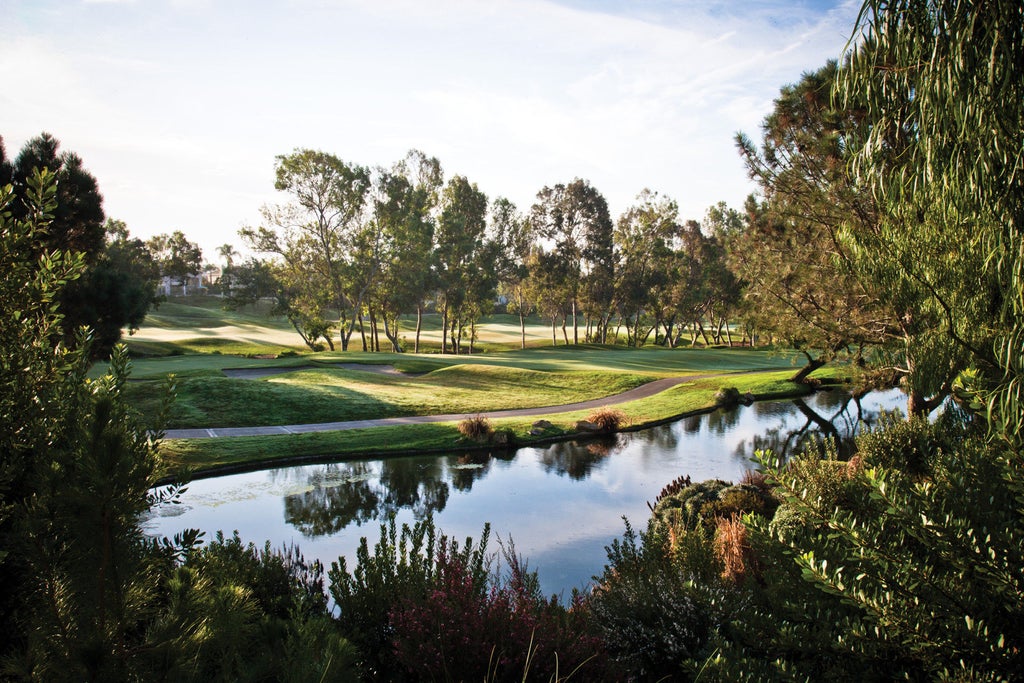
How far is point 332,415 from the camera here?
832 inches

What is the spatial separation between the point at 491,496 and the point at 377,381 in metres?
16.4

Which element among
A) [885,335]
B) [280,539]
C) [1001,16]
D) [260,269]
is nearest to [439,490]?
[280,539]

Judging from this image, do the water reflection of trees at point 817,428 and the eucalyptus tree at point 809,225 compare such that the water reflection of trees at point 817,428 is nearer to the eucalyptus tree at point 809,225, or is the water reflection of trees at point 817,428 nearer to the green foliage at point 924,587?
the eucalyptus tree at point 809,225

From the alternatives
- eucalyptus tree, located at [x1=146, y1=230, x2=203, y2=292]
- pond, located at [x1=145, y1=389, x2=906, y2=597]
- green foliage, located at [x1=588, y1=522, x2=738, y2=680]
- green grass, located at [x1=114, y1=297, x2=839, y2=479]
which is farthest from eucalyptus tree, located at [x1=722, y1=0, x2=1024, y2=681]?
eucalyptus tree, located at [x1=146, y1=230, x2=203, y2=292]

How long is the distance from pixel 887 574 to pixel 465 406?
69.6ft

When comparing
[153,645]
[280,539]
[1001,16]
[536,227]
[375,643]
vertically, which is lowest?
[280,539]

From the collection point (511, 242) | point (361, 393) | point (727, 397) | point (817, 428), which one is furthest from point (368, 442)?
point (511, 242)

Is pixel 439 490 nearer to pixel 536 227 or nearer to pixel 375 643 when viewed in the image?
pixel 375 643

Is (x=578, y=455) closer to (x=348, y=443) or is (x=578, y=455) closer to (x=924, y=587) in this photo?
(x=348, y=443)

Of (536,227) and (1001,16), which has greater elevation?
(536,227)

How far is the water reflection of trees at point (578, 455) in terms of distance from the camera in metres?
15.9

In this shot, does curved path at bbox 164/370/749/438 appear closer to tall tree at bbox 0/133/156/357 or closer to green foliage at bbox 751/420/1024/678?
tall tree at bbox 0/133/156/357

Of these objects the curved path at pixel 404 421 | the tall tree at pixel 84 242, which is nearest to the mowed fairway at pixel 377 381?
the curved path at pixel 404 421

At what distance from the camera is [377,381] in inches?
1136
